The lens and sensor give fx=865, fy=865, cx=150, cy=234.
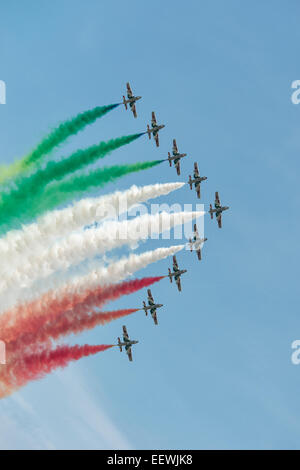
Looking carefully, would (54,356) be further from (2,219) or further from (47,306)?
(2,219)

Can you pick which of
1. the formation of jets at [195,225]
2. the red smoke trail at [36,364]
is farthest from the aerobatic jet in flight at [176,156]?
the red smoke trail at [36,364]

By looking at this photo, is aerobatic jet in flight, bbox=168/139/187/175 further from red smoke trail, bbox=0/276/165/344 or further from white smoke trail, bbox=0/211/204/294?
red smoke trail, bbox=0/276/165/344

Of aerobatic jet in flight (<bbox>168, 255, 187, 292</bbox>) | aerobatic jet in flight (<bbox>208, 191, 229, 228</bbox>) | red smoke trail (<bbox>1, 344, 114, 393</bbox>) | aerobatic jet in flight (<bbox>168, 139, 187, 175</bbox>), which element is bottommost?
red smoke trail (<bbox>1, 344, 114, 393</bbox>)

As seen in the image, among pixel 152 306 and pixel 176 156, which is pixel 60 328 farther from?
pixel 176 156

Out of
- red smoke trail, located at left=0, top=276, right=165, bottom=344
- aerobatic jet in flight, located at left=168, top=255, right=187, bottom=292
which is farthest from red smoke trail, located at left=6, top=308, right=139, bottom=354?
aerobatic jet in flight, located at left=168, top=255, right=187, bottom=292

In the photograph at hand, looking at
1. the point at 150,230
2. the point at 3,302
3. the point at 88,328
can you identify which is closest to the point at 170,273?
the point at 150,230

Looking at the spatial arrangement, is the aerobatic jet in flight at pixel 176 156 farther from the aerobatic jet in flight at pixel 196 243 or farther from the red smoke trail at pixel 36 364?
the red smoke trail at pixel 36 364

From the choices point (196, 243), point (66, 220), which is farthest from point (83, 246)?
point (196, 243)
